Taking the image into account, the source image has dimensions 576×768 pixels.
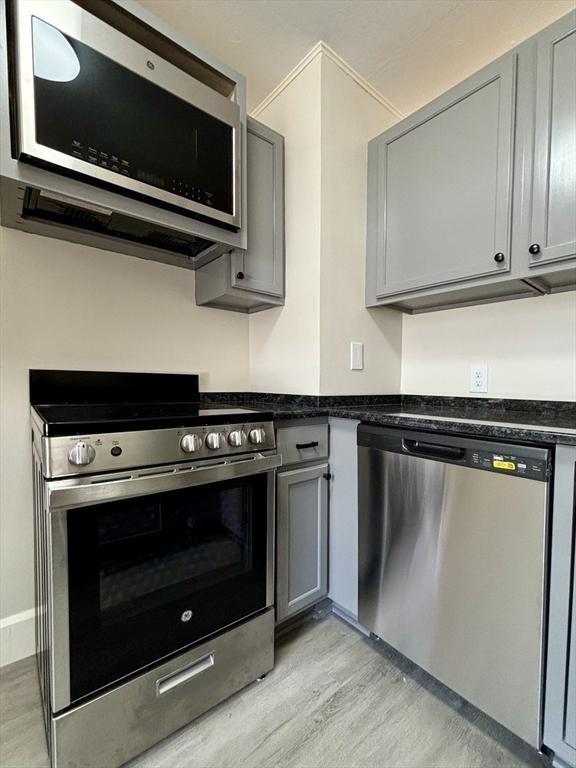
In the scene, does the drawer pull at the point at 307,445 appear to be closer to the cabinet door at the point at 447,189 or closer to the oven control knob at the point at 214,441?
the oven control knob at the point at 214,441

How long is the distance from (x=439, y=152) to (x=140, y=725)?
2.34 metres

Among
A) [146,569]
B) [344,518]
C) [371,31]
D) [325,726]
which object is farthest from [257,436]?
[371,31]

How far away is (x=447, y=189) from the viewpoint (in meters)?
1.55

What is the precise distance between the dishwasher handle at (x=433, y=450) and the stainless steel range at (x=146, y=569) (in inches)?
18.9

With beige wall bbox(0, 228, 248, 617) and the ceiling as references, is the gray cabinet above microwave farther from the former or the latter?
the ceiling

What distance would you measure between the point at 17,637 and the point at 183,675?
803mm

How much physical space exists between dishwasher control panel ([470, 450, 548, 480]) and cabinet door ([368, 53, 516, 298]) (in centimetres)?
77

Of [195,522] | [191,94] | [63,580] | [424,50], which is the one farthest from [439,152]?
[63,580]

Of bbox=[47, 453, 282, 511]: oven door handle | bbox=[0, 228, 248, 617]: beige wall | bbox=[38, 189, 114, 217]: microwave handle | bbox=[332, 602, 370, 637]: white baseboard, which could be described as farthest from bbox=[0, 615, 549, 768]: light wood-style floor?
bbox=[38, 189, 114, 217]: microwave handle

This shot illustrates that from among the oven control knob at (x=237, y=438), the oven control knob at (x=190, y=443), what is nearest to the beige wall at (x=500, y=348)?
the oven control knob at (x=237, y=438)

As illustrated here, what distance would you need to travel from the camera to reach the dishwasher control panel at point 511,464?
972 mm

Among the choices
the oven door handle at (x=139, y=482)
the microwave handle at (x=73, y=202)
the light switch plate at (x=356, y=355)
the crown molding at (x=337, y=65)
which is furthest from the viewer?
the light switch plate at (x=356, y=355)

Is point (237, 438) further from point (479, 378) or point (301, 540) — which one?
point (479, 378)

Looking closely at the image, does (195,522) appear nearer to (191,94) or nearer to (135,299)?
(135,299)
